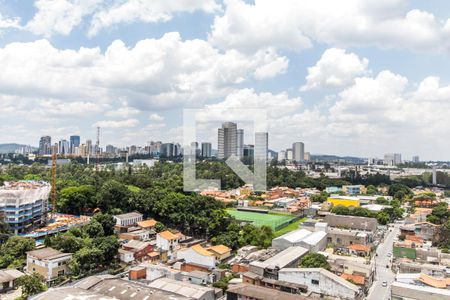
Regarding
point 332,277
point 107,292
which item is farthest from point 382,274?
point 107,292

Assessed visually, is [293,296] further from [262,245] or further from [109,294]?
[262,245]

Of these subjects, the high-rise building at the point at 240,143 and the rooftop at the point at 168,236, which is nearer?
the rooftop at the point at 168,236

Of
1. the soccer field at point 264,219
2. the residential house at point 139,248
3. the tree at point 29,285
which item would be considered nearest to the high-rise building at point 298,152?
the soccer field at point 264,219

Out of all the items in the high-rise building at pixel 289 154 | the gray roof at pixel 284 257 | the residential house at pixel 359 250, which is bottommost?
the residential house at pixel 359 250

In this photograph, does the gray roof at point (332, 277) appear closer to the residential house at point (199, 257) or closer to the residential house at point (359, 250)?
the residential house at point (199, 257)

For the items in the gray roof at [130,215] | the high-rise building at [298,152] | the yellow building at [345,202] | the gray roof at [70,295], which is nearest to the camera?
the gray roof at [70,295]

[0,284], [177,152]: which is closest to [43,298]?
[0,284]

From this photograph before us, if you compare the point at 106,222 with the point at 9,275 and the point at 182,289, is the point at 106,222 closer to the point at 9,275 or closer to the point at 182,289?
the point at 9,275
